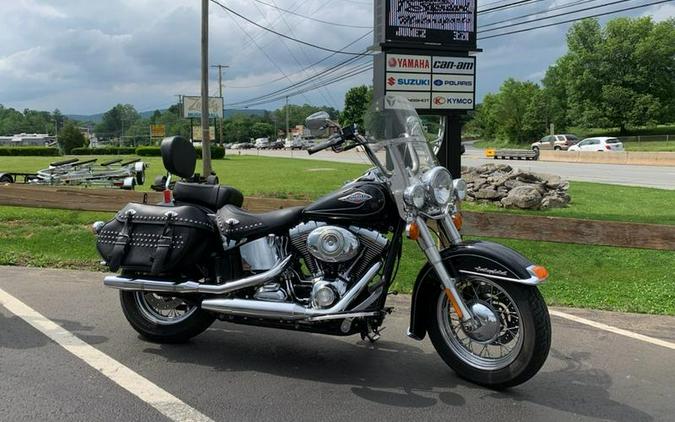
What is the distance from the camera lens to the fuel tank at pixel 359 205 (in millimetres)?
3961

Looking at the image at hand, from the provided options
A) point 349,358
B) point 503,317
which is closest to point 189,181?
point 349,358

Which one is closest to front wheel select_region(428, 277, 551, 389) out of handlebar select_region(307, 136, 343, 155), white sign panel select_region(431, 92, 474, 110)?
handlebar select_region(307, 136, 343, 155)

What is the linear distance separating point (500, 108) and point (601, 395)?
84.4m

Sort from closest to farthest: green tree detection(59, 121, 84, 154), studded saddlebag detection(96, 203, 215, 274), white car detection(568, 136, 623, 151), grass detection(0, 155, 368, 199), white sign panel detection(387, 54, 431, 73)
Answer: studded saddlebag detection(96, 203, 215, 274), white sign panel detection(387, 54, 431, 73), grass detection(0, 155, 368, 199), white car detection(568, 136, 623, 151), green tree detection(59, 121, 84, 154)

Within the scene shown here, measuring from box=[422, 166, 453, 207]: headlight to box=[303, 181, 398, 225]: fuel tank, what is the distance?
288 millimetres

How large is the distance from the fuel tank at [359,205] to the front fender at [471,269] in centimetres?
47

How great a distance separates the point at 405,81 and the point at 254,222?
12.6 ft

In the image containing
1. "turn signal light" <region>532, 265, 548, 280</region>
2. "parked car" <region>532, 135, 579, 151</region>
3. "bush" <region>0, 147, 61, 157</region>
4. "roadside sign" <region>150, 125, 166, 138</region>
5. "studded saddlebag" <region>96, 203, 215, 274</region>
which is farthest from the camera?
"roadside sign" <region>150, 125, 166, 138</region>

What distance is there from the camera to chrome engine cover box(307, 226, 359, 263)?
3916 millimetres

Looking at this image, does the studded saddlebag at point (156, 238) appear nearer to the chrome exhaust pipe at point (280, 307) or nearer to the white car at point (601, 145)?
the chrome exhaust pipe at point (280, 307)

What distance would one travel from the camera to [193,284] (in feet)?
14.4

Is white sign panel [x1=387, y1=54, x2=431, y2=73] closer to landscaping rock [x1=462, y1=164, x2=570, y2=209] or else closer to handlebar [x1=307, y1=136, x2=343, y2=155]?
handlebar [x1=307, y1=136, x2=343, y2=155]

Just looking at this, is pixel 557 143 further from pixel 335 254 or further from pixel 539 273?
pixel 335 254

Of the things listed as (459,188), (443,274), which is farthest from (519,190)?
(443,274)
